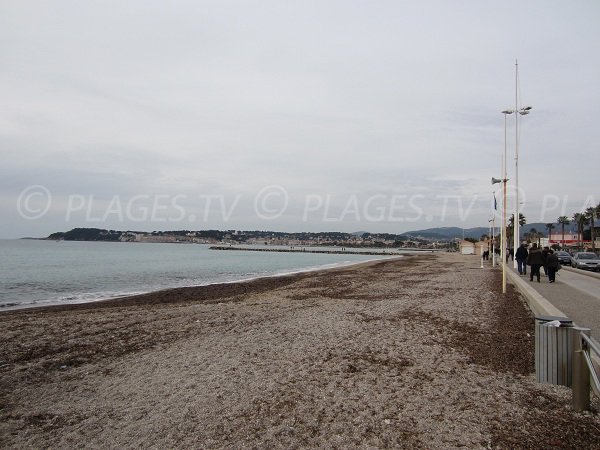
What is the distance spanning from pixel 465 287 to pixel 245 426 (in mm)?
16984

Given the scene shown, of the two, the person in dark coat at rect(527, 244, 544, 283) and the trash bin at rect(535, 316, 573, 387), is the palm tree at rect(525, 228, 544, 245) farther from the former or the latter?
the trash bin at rect(535, 316, 573, 387)

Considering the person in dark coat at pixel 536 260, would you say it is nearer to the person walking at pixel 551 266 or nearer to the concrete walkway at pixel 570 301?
the person walking at pixel 551 266

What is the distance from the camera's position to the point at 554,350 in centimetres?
539

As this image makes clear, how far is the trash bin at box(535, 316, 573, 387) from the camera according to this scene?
526 cm

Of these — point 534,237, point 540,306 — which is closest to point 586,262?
point 540,306

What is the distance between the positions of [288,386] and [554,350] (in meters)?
3.47

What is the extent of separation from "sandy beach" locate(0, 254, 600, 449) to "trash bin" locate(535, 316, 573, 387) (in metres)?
0.29

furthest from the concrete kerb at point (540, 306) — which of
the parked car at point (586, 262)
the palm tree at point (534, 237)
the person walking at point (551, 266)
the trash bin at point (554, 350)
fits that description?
the palm tree at point (534, 237)

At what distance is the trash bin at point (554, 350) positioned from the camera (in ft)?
17.3

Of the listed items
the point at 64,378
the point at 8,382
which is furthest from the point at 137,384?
the point at 8,382

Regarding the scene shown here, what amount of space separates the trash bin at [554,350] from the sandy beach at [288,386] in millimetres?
286

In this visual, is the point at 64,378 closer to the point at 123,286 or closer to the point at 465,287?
the point at 465,287

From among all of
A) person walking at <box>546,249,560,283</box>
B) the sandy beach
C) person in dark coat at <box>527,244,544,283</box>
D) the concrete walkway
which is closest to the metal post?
the sandy beach

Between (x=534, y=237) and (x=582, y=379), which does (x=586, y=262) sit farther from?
(x=534, y=237)
